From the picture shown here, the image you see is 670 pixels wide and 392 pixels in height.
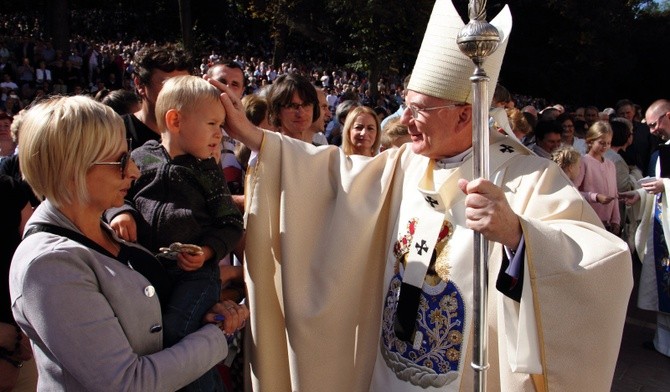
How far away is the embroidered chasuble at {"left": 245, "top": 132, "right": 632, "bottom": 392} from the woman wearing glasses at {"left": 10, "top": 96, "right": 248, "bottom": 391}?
68cm

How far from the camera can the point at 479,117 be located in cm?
155

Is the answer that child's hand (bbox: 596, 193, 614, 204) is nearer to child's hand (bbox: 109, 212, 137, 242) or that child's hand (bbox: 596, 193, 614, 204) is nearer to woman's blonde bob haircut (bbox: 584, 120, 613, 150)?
woman's blonde bob haircut (bbox: 584, 120, 613, 150)

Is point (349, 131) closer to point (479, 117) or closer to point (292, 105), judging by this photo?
point (292, 105)

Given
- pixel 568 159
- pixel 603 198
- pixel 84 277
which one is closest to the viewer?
pixel 84 277

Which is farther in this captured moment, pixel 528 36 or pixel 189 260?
pixel 528 36

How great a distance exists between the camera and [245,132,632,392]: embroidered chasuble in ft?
6.87

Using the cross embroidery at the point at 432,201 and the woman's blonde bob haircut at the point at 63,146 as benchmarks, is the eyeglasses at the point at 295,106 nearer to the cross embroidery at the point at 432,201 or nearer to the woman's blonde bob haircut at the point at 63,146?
the cross embroidery at the point at 432,201

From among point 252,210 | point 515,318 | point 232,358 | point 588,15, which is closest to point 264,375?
point 232,358

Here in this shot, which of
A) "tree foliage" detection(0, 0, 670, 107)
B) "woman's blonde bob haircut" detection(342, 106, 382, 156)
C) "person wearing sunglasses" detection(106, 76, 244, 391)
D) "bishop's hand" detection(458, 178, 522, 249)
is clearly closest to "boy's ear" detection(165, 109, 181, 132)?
"person wearing sunglasses" detection(106, 76, 244, 391)

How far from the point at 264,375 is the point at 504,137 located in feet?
4.36

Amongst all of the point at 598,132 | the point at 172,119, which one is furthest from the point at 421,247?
the point at 598,132

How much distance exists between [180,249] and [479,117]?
38.1 inches

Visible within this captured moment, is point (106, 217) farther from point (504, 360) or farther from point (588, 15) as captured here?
point (588, 15)

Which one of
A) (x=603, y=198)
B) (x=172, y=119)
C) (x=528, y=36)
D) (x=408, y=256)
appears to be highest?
(x=172, y=119)
